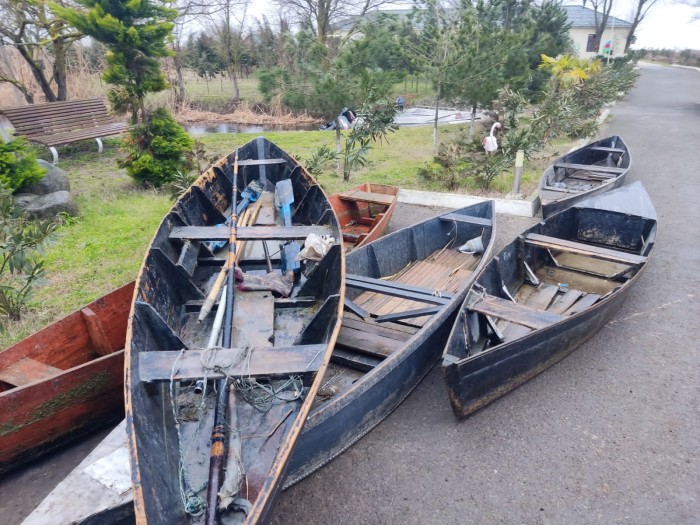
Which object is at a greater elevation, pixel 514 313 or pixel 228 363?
pixel 228 363

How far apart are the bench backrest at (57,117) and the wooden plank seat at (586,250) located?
13.1 m

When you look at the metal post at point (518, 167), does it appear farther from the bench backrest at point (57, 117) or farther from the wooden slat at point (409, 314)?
the bench backrest at point (57, 117)

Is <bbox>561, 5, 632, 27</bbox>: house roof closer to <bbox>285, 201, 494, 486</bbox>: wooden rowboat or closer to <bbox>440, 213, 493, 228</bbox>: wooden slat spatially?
<bbox>440, 213, 493, 228</bbox>: wooden slat

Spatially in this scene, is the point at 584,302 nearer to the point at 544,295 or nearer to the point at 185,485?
the point at 544,295

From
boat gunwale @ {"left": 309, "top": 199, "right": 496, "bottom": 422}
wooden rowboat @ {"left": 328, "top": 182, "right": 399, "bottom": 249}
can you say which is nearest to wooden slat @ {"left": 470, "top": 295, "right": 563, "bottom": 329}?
boat gunwale @ {"left": 309, "top": 199, "right": 496, "bottom": 422}

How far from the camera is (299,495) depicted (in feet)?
11.8

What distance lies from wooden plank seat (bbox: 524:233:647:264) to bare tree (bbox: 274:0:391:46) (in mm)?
17193

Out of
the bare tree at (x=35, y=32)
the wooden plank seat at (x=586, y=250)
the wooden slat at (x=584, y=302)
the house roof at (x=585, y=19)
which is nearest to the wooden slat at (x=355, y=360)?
the wooden slat at (x=584, y=302)

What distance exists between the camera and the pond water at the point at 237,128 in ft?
64.0

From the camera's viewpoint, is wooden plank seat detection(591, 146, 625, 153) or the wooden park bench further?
the wooden park bench

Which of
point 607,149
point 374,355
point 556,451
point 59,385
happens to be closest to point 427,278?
point 374,355

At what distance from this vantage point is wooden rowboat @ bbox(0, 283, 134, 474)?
352 centimetres

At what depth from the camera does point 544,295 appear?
5820 mm

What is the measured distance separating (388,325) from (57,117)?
1265 cm
